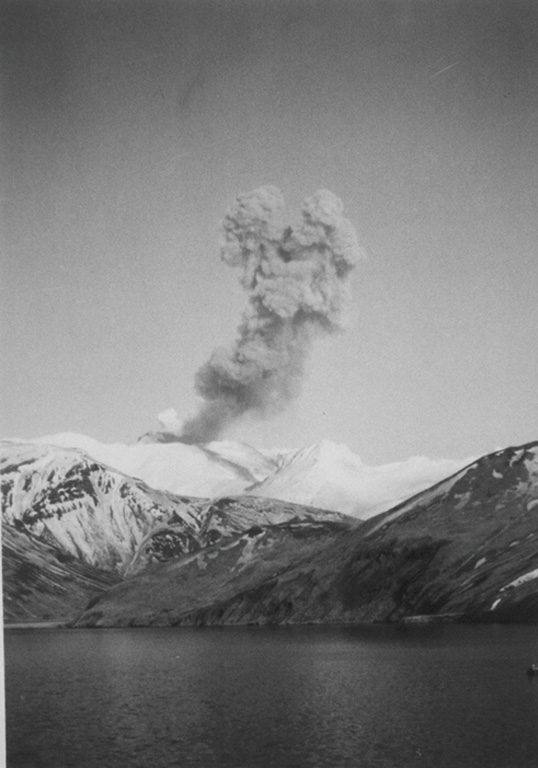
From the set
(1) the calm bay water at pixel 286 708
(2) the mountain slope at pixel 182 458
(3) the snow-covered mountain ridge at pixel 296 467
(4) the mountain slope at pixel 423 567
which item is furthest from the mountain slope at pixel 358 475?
(1) the calm bay water at pixel 286 708

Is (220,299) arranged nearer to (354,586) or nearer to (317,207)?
(317,207)

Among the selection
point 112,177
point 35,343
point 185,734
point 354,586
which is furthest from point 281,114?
point 354,586

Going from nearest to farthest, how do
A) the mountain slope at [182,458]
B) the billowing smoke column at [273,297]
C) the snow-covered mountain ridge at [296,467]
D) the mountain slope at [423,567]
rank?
the billowing smoke column at [273,297], the snow-covered mountain ridge at [296,467], the mountain slope at [182,458], the mountain slope at [423,567]

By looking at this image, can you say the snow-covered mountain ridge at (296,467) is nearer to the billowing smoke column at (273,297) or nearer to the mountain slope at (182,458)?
the mountain slope at (182,458)

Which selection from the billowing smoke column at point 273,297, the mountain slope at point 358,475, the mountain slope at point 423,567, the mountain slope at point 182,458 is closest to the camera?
the billowing smoke column at point 273,297

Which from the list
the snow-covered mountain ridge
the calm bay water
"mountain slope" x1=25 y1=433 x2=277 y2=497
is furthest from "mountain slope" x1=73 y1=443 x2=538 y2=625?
the calm bay water
